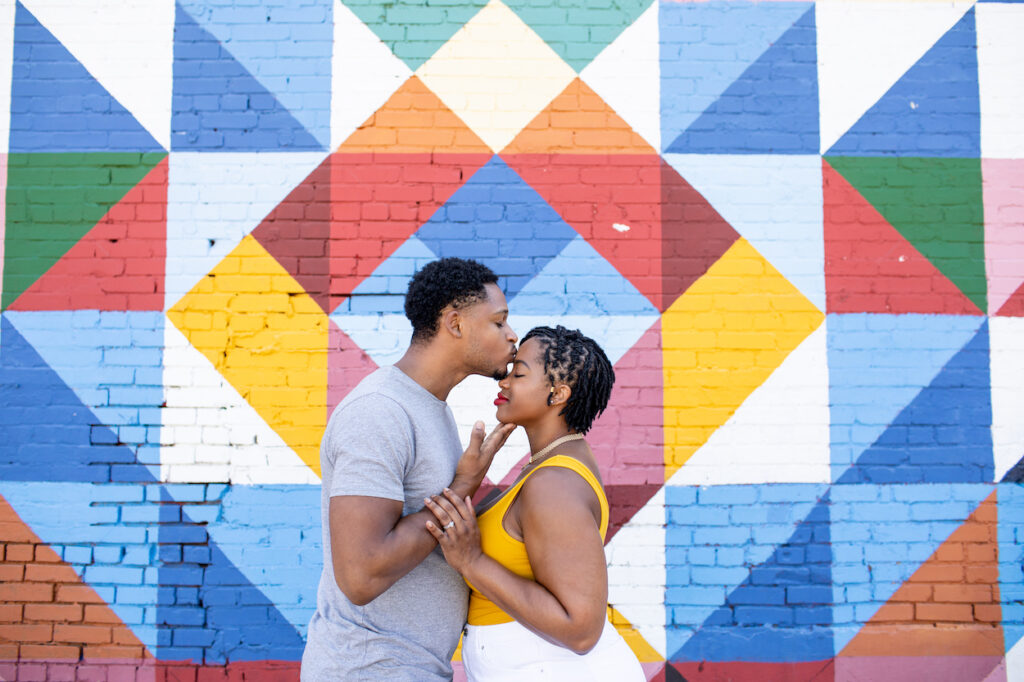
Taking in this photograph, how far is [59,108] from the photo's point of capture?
3773mm

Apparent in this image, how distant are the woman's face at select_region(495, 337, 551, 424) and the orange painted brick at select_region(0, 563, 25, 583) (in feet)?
9.71

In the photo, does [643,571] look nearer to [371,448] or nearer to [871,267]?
[871,267]

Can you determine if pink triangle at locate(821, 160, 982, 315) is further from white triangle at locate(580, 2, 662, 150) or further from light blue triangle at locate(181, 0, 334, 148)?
light blue triangle at locate(181, 0, 334, 148)

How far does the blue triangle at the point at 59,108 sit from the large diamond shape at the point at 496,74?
5.47 ft

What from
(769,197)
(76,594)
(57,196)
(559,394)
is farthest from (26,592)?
(769,197)

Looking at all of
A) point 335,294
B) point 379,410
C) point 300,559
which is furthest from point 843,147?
point 300,559

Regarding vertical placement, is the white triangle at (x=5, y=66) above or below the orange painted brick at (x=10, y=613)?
above

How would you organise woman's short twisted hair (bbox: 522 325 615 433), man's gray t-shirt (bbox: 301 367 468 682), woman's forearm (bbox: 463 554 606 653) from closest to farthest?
woman's forearm (bbox: 463 554 606 653) → man's gray t-shirt (bbox: 301 367 468 682) → woman's short twisted hair (bbox: 522 325 615 433)

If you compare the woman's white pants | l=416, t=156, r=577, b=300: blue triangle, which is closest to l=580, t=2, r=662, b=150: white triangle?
l=416, t=156, r=577, b=300: blue triangle

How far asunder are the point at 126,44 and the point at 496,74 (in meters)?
2.00

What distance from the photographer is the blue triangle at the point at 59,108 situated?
376cm

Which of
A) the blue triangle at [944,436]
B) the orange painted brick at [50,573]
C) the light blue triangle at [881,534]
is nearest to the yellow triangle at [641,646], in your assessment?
the light blue triangle at [881,534]

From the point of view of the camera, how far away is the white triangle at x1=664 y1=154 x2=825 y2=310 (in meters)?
3.77

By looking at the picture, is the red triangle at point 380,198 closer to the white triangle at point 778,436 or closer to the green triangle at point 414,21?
the green triangle at point 414,21
